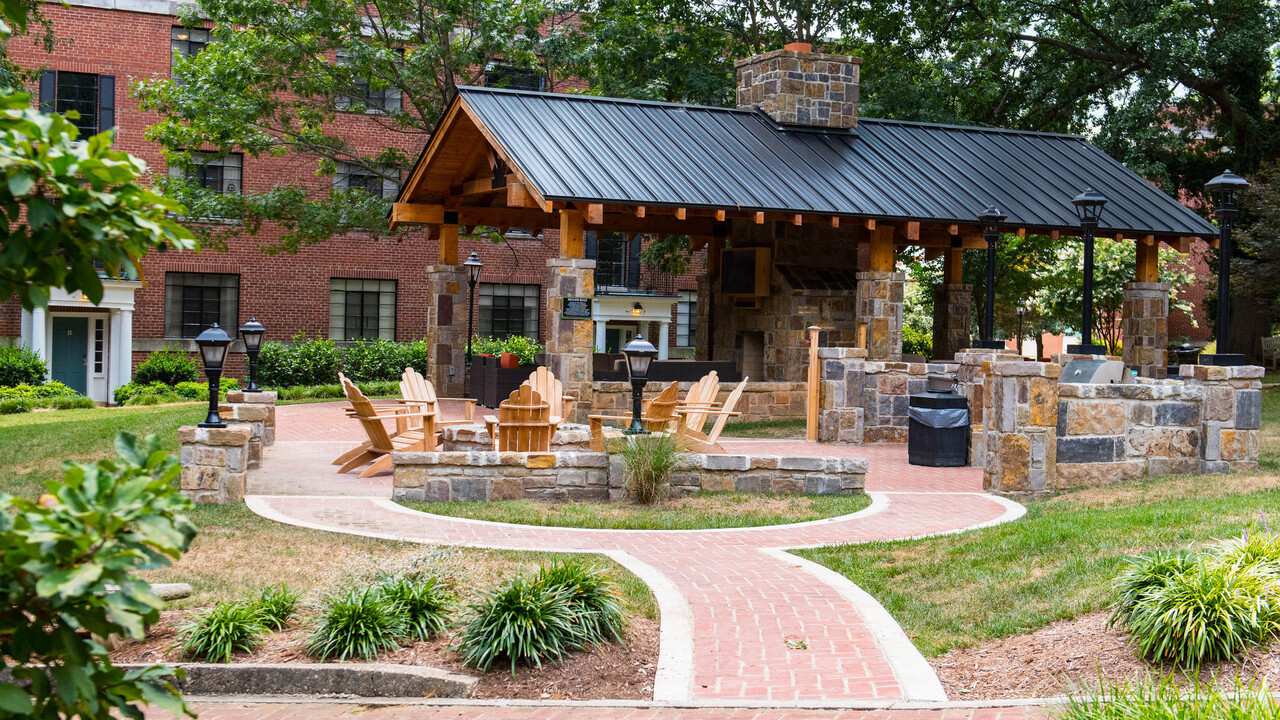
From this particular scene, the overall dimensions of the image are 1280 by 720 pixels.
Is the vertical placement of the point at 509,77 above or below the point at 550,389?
above

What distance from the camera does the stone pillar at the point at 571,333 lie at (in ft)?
51.3

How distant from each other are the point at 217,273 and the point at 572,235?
1677 cm

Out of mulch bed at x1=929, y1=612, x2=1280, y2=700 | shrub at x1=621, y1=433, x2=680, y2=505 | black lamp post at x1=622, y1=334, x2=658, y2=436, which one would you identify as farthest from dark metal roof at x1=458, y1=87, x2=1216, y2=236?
mulch bed at x1=929, y1=612, x2=1280, y2=700

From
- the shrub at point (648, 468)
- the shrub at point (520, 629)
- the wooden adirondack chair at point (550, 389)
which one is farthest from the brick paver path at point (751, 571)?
the wooden adirondack chair at point (550, 389)

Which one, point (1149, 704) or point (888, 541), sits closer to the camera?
point (1149, 704)

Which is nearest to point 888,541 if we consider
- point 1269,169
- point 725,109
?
point 725,109

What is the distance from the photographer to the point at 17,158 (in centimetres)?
246

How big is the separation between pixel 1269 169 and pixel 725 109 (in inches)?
442

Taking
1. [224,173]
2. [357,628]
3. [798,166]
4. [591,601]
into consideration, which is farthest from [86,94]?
[591,601]

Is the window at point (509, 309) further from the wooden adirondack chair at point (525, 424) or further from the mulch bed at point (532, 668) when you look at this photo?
the mulch bed at point (532, 668)

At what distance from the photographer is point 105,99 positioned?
28344 mm

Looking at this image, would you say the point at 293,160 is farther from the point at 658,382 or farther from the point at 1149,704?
the point at 1149,704

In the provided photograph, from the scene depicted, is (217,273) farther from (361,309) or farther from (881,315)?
(881,315)

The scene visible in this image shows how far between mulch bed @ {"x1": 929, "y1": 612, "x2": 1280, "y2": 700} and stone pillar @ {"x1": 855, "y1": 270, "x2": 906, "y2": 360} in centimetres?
1184
